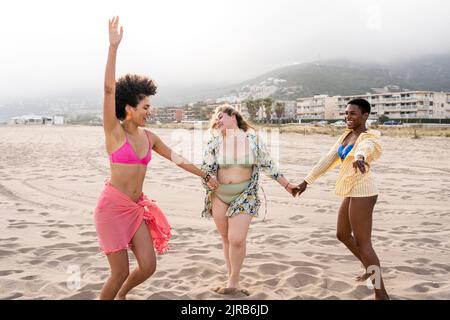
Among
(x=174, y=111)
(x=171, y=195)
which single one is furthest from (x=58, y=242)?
(x=174, y=111)

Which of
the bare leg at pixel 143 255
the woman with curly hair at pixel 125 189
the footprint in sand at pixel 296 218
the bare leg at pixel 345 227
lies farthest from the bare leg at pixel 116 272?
the footprint in sand at pixel 296 218

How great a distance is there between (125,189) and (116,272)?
623mm

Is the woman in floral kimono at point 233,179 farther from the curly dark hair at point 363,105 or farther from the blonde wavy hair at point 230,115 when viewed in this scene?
the curly dark hair at point 363,105

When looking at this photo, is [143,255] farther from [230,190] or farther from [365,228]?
[365,228]

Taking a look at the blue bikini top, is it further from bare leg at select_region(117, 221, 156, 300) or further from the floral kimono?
bare leg at select_region(117, 221, 156, 300)

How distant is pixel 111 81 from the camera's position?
3.01 metres

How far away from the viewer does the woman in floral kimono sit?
12.8 feet

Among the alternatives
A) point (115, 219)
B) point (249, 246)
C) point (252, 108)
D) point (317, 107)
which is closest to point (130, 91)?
point (115, 219)

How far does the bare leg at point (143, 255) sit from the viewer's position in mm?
3258

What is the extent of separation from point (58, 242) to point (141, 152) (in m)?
2.88

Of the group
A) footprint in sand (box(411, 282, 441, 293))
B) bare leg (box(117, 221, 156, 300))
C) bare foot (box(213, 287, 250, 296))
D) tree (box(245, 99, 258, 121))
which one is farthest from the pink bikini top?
tree (box(245, 99, 258, 121))

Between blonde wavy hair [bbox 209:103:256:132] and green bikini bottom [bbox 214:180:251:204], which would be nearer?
green bikini bottom [bbox 214:180:251:204]

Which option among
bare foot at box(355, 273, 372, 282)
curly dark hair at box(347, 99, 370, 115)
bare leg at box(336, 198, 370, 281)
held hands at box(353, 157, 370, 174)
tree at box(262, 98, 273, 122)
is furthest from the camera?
tree at box(262, 98, 273, 122)

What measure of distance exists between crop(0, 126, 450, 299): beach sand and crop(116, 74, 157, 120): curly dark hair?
1.76 meters
